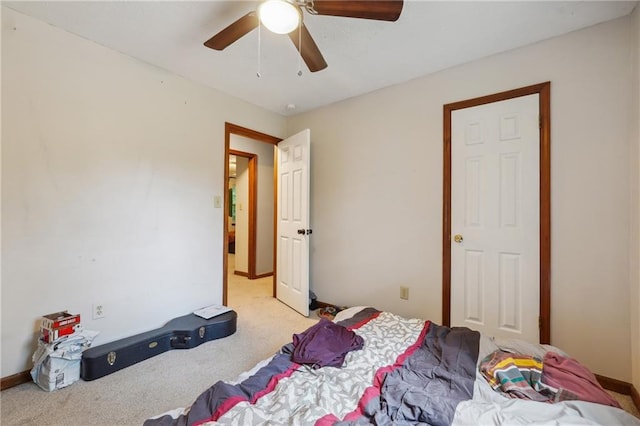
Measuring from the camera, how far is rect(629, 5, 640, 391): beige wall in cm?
172

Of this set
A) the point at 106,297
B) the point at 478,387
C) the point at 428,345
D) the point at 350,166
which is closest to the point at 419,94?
the point at 350,166

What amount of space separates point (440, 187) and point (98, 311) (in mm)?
3025

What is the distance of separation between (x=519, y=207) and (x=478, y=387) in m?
1.52

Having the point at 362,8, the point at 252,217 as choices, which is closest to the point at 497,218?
the point at 362,8

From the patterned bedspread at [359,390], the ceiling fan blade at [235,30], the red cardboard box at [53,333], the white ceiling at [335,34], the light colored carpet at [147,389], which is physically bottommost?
the light colored carpet at [147,389]

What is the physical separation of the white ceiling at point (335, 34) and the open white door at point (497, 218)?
51 centimetres

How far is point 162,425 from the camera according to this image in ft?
3.33

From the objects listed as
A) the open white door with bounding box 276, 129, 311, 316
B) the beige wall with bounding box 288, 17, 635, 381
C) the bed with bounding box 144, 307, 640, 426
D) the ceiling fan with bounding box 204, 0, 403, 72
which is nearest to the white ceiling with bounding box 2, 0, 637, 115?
the beige wall with bounding box 288, 17, 635, 381

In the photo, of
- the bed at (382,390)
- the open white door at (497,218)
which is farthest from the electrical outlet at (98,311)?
the open white door at (497,218)

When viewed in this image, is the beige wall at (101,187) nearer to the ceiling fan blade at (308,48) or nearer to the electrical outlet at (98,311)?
the electrical outlet at (98,311)

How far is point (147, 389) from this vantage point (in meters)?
1.85

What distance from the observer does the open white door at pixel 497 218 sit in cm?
216

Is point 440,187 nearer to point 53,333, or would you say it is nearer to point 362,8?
point 362,8

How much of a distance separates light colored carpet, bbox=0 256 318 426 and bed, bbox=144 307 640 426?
79 cm
